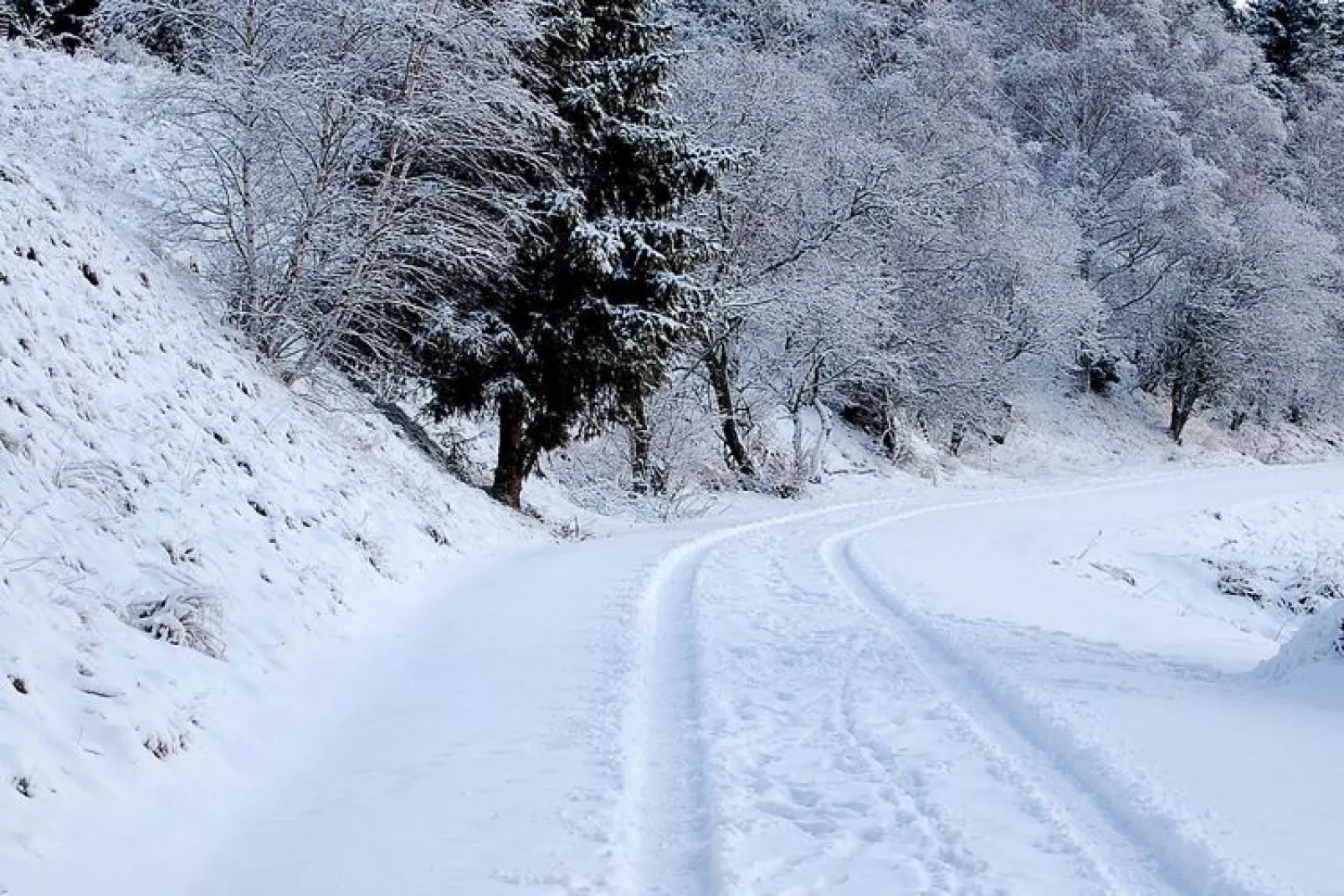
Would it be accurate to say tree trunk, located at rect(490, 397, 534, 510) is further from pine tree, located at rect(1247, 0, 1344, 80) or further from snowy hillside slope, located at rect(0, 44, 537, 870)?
pine tree, located at rect(1247, 0, 1344, 80)

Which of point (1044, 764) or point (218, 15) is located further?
point (218, 15)

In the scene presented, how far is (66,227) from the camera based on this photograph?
10.1m

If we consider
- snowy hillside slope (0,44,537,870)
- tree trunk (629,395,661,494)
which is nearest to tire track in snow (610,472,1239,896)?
snowy hillside slope (0,44,537,870)

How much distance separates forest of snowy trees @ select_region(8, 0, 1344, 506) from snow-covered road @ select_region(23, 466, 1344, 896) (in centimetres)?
606

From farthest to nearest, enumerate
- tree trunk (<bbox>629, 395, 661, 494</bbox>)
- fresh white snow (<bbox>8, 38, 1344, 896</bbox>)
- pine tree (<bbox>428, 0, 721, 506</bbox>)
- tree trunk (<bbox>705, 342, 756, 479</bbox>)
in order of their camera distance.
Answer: tree trunk (<bbox>705, 342, 756, 479</bbox>) < tree trunk (<bbox>629, 395, 661, 494</bbox>) < pine tree (<bbox>428, 0, 721, 506</bbox>) < fresh white snow (<bbox>8, 38, 1344, 896</bbox>)

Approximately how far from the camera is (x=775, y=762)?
5.42 meters

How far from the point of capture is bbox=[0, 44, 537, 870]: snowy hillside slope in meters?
4.96

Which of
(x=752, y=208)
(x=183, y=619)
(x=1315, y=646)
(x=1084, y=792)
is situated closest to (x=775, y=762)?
(x=1084, y=792)

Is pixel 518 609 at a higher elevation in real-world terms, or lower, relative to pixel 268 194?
lower

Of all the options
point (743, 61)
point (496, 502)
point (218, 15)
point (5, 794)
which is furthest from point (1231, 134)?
point (5, 794)

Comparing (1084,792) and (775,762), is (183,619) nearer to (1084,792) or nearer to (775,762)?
(775,762)

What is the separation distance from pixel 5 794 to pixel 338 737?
207cm

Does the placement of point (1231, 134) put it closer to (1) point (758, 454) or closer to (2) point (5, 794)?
(1) point (758, 454)

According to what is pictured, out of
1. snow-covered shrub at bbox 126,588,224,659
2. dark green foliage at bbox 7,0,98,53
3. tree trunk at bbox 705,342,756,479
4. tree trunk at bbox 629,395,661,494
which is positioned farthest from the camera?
tree trunk at bbox 705,342,756,479
